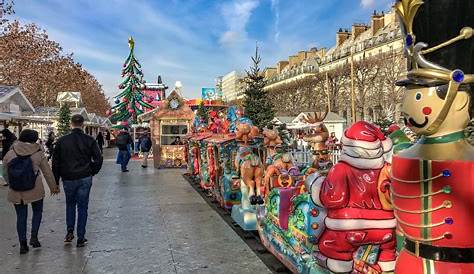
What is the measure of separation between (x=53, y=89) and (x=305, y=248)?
111ft

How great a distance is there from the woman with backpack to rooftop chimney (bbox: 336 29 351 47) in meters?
63.6

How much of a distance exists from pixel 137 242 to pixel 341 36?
6403 centimetres

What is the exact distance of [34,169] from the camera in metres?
5.73

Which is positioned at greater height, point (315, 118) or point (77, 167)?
A: point (315, 118)

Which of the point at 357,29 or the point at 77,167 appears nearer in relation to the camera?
the point at 77,167

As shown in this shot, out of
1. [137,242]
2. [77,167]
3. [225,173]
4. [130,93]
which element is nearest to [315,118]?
[225,173]

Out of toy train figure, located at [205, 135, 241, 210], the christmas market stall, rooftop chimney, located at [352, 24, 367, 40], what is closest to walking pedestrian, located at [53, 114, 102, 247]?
toy train figure, located at [205, 135, 241, 210]

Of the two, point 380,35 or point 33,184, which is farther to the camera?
point 380,35

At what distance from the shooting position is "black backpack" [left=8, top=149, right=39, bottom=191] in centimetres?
557

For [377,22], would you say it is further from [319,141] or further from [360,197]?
[360,197]

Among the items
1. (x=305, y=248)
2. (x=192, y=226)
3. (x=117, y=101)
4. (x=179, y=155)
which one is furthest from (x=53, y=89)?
(x=305, y=248)

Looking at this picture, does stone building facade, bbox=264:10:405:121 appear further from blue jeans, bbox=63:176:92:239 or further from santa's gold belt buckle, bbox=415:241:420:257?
santa's gold belt buckle, bbox=415:241:420:257

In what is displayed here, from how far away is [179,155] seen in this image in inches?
693

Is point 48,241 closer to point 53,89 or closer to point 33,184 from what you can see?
point 33,184
